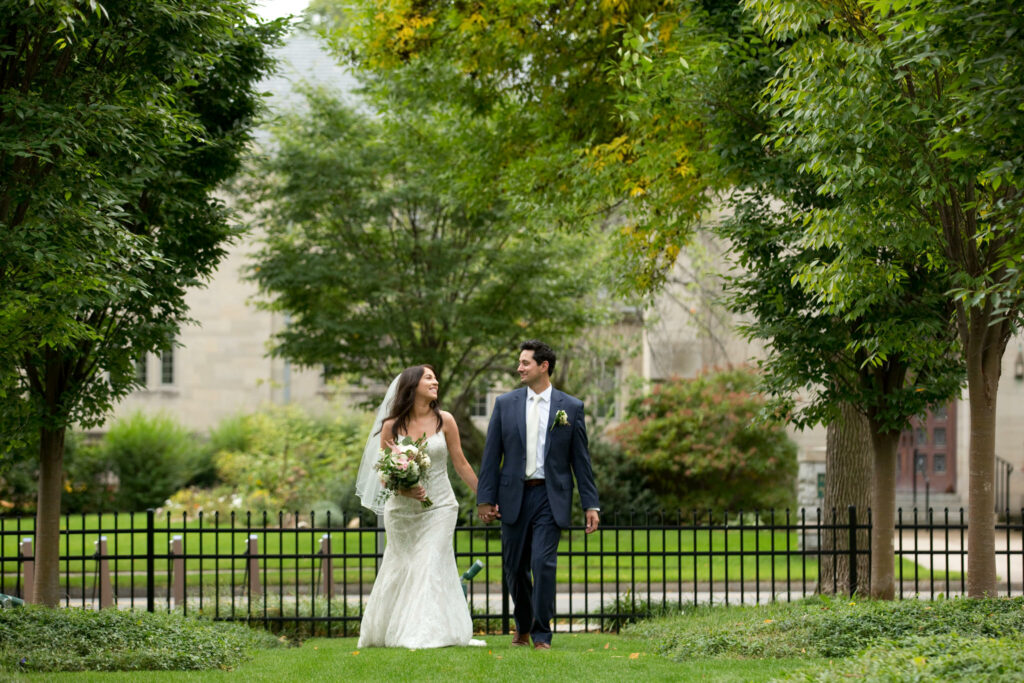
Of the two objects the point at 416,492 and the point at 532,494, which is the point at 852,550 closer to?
the point at 532,494

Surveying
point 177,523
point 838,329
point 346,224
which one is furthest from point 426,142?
point 177,523

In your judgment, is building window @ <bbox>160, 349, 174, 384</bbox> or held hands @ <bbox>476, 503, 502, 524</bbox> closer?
held hands @ <bbox>476, 503, 502, 524</bbox>

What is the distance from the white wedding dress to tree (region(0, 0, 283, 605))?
2.55 metres

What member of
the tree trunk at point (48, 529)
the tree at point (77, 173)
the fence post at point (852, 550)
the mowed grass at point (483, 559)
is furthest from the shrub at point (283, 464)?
the fence post at point (852, 550)

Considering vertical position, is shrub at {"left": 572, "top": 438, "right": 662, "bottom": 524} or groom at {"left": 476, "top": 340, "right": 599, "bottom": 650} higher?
groom at {"left": 476, "top": 340, "right": 599, "bottom": 650}

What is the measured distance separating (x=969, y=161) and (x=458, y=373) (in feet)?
42.3

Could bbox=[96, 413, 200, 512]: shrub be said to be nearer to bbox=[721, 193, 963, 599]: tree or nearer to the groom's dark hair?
bbox=[721, 193, 963, 599]: tree

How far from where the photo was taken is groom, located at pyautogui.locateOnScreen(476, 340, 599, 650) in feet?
25.3

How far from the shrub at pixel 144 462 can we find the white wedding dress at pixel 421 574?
56.4ft

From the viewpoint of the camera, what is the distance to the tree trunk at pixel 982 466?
8.12 metres

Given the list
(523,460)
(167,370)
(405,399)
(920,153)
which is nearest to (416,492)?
(405,399)

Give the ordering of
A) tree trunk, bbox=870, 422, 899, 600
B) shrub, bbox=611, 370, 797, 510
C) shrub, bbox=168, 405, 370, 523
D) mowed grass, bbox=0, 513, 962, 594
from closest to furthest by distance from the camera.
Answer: tree trunk, bbox=870, 422, 899, 600
mowed grass, bbox=0, 513, 962, 594
shrub, bbox=611, 370, 797, 510
shrub, bbox=168, 405, 370, 523

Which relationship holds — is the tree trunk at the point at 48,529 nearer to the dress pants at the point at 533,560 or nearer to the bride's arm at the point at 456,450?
the bride's arm at the point at 456,450

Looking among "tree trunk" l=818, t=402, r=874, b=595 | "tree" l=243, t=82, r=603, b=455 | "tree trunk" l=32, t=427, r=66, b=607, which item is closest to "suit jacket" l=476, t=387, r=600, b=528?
"tree trunk" l=32, t=427, r=66, b=607
